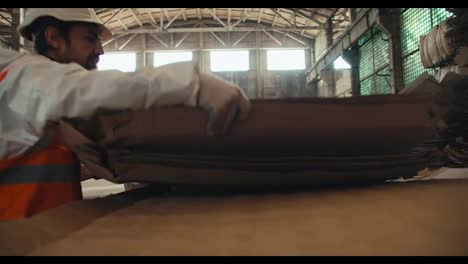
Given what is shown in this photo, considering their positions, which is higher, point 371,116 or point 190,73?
point 190,73

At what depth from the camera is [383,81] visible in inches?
284

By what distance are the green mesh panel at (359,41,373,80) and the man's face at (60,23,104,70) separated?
7.02 metres

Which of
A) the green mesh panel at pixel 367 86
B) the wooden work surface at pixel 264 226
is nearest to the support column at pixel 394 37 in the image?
the green mesh panel at pixel 367 86

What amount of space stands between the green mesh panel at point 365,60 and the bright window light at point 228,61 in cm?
588

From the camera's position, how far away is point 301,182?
112 centimetres

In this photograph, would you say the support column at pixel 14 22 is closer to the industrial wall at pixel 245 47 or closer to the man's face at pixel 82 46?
the industrial wall at pixel 245 47

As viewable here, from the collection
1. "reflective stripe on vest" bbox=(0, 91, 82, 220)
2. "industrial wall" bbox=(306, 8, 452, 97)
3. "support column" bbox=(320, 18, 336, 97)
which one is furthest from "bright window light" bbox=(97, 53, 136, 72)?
"reflective stripe on vest" bbox=(0, 91, 82, 220)

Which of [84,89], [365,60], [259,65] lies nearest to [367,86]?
[365,60]

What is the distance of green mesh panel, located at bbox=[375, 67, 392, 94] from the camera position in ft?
22.9

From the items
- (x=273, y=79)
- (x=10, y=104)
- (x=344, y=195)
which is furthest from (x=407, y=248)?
(x=273, y=79)

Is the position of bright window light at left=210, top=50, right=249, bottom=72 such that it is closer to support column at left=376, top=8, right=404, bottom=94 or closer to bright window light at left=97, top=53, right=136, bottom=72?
bright window light at left=97, top=53, right=136, bottom=72

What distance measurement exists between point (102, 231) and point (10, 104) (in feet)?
1.95
